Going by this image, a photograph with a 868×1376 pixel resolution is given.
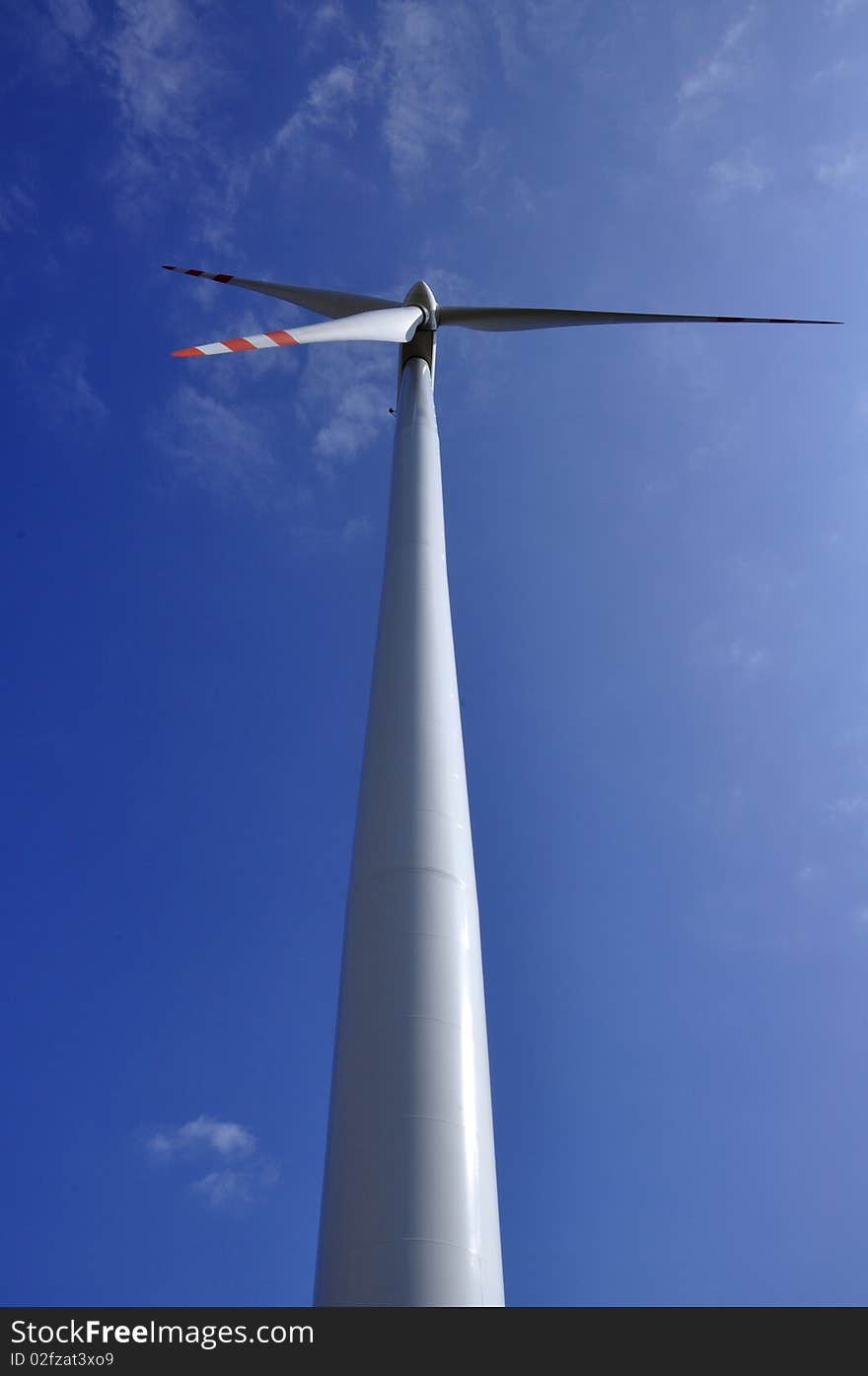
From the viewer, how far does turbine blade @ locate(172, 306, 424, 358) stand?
59.8 feet

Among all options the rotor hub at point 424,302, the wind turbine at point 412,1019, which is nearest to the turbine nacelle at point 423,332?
the rotor hub at point 424,302

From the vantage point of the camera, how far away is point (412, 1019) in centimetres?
1017

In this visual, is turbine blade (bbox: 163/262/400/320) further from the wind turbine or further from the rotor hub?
the wind turbine

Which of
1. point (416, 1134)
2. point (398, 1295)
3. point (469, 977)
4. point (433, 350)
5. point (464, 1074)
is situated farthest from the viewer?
point (433, 350)

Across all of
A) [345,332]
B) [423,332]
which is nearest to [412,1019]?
[345,332]

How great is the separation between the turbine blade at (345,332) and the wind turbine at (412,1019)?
17.3 ft

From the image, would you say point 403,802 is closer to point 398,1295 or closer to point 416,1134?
point 416,1134

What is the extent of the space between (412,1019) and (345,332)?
14907 mm

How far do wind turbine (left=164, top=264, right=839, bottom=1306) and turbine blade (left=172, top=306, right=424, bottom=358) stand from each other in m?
5.27

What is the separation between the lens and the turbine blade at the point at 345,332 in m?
18.2

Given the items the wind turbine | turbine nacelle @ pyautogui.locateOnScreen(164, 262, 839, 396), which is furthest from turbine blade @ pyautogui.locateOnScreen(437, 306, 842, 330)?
the wind turbine

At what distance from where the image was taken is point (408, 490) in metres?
18.4
